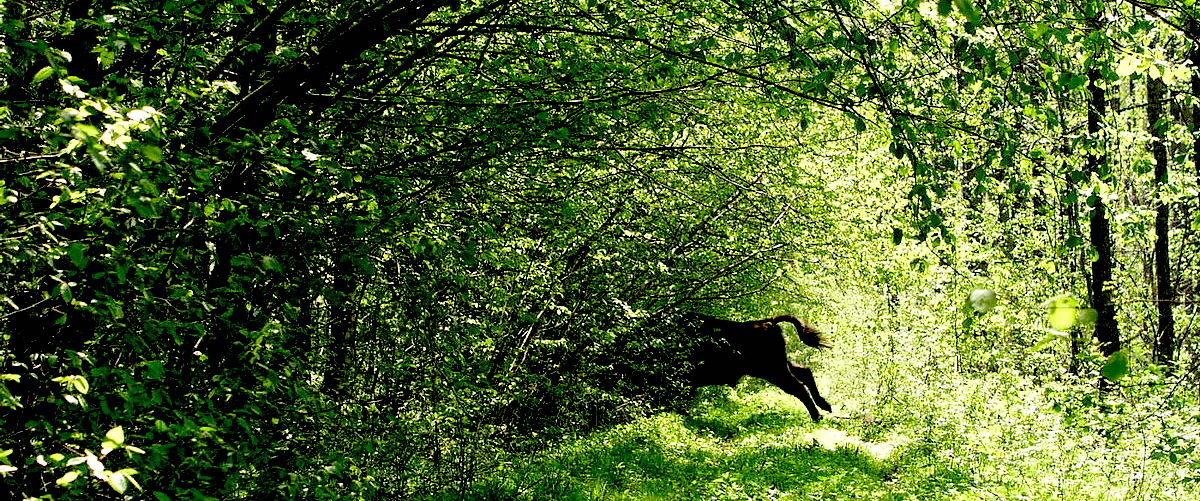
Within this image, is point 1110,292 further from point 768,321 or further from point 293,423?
point 293,423

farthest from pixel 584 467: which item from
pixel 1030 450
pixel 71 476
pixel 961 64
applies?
pixel 71 476

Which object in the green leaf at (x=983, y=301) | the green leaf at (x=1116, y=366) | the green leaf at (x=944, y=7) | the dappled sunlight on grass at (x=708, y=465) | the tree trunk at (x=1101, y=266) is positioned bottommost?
Result: the dappled sunlight on grass at (x=708, y=465)

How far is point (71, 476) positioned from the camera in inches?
92.7

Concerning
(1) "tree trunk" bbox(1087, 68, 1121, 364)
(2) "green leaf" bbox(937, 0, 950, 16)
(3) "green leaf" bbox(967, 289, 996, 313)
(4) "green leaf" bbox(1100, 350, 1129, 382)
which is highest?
(1) "tree trunk" bbox(1087, 68, 1121, 364)

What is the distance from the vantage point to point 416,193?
4852 millimetres

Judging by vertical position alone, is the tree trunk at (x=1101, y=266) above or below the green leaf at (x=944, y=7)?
above

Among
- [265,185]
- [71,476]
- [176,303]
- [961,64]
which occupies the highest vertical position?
[961,64]

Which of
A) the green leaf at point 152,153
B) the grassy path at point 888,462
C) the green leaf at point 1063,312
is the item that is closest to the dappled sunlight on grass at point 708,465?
the grassy path at point 888,462

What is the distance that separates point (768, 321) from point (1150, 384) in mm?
7041

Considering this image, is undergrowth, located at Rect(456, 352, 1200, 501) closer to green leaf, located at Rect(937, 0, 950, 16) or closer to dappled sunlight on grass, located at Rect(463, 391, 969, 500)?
dappled sunlight on grass, located at Rect(463, 391, 969, 500)

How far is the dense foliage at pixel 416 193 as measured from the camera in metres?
3.04

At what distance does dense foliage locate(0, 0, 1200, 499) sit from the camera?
3.04 metres

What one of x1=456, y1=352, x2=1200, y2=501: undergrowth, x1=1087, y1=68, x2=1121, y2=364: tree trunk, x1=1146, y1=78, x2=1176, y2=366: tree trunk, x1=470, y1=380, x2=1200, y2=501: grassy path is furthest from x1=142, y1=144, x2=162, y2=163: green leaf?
x1=1146, y1=78, x2=1176, y2=366: tree trunk

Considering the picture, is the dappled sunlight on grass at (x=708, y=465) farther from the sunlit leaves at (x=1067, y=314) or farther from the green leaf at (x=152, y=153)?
the sunlit leaves at (x=1067, y=314)
